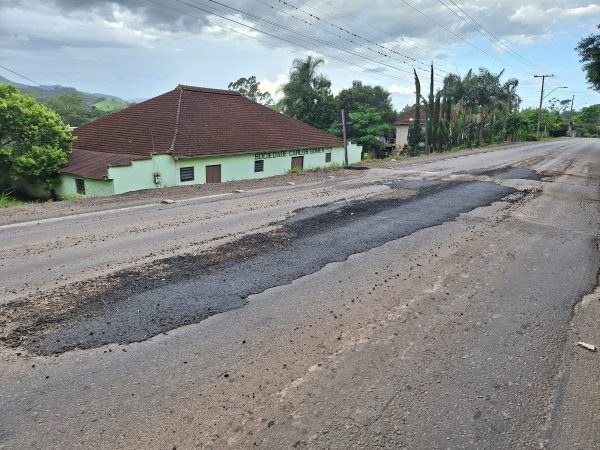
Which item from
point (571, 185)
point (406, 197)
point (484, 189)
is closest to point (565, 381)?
point (406, 197)

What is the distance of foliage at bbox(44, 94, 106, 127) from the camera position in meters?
69.4

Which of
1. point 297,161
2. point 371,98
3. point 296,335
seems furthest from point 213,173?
point 371,98

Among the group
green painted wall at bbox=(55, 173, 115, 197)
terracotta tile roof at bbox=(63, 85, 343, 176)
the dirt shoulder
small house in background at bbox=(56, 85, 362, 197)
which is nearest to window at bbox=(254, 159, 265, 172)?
small house in background at bbox=(56, 85, 362, 197)

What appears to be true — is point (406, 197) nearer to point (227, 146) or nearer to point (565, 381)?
point (565, 381)

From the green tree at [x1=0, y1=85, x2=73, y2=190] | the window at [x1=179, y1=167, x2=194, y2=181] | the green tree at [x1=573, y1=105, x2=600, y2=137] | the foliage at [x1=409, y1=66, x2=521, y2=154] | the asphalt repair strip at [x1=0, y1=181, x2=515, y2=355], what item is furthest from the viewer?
the green tree at [x1=573, y1=105, x2=600, y2=137]

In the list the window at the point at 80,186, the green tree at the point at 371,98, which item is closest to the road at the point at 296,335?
the window at the point at 80,186

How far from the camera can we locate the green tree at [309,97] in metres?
45.8

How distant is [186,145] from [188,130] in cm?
179

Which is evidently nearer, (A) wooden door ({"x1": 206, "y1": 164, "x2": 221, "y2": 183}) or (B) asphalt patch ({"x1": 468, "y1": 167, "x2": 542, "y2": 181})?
(B) asphalt patch ({"x1": 468, "y1": 167, "x2": 542, "y2": 181})

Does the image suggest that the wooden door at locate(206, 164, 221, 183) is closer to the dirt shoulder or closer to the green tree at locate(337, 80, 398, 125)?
the dirt shoulder

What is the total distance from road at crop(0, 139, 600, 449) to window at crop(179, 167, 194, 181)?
13.8 m

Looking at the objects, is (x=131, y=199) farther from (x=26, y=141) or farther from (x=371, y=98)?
(x=371, y=98)

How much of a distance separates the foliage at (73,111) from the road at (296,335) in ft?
234

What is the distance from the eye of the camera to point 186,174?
22.0 m
